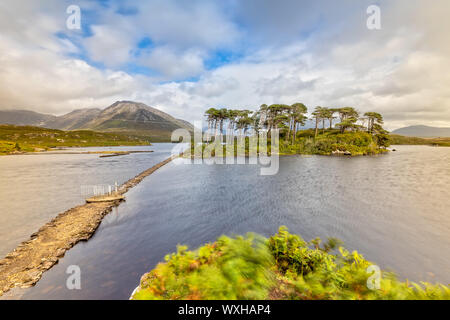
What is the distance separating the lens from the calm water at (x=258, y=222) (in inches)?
397

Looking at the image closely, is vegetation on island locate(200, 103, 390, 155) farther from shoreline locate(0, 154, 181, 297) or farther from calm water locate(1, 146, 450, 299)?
shoreline locate(0, 154, 181, 297)

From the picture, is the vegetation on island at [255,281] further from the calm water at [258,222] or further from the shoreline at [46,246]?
the shoreline at [46,246]

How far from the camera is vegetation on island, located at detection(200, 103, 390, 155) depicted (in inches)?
2692

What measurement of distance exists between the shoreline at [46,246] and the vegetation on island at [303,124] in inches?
2295

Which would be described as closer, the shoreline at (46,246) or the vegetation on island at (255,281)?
the vegetation on island at (255,281)

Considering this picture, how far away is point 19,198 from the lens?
75.4 feet

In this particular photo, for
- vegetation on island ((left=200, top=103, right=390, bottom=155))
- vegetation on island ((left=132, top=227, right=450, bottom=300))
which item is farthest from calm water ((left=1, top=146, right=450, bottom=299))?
vegetation on island ((left=200, top=103, right=390, bottom=155))

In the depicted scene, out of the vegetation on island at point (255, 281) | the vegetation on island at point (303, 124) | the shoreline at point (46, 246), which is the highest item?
the vegetation on island at point (303, 124)

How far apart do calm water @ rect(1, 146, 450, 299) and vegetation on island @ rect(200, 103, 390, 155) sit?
134 ft

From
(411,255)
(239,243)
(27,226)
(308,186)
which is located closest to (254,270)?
(239,243)

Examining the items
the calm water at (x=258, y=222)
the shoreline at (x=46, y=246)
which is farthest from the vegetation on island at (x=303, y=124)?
the shoreline at (x=46, y=246)

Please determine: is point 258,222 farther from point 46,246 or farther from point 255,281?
point 46,246
